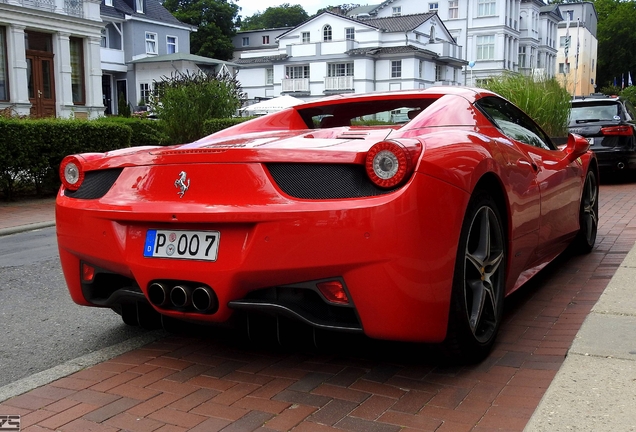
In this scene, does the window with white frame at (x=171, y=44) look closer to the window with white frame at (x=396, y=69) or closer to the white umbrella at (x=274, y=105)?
the window with white frame at (x=396, y=69)

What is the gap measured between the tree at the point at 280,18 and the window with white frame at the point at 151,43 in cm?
6054

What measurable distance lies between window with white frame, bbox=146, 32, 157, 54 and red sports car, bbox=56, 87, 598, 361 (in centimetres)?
5079

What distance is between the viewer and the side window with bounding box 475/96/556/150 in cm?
423

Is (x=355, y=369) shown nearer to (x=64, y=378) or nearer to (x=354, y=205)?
(x=354, y=205)

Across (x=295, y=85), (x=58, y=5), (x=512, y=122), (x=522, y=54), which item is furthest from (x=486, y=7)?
(x=512, y=122)

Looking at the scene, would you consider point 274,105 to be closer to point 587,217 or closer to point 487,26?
point 587,217

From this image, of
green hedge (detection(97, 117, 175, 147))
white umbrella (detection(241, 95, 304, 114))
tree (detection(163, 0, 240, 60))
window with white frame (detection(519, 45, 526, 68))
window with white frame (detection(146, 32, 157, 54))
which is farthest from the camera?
tree (detection(163, 0, 240, 60))

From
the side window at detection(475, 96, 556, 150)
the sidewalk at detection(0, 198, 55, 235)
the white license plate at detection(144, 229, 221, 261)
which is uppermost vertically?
the side window at detection(475, 96, 556, 150)

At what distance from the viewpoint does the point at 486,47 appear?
69062mm

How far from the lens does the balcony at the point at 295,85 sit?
196 ft

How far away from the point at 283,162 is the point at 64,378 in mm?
1488

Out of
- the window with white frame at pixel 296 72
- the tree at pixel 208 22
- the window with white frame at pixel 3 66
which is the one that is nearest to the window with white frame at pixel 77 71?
the window with white frame at pixel 3 66

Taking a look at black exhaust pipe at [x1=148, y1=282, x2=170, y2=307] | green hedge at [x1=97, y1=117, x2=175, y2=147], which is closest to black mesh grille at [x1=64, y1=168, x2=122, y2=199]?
black exhaust pipe at [x1=148, y1=282, x2=170, y2=307]

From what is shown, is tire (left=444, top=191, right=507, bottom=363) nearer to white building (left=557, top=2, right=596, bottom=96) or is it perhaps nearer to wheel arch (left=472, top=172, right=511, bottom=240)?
wheel arch (left=472, top=172, right=511, bottom=240)
